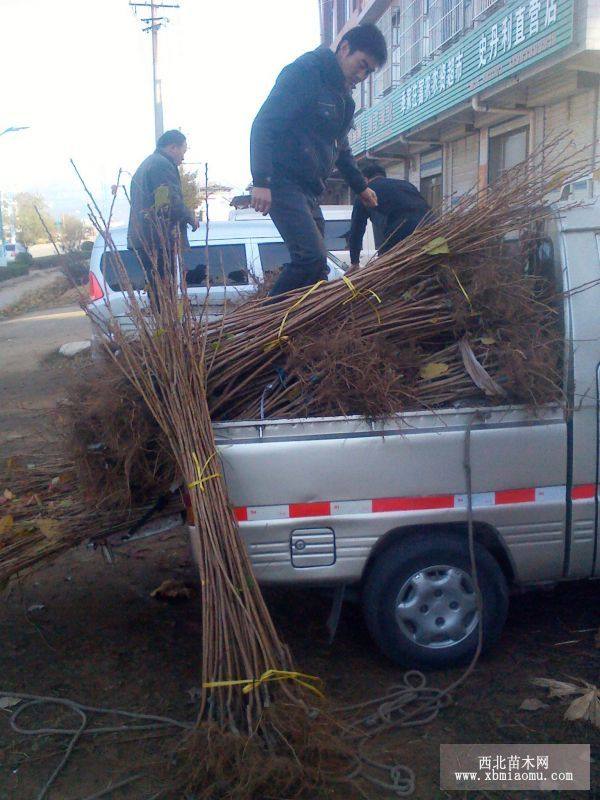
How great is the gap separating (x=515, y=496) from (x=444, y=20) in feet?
45.0

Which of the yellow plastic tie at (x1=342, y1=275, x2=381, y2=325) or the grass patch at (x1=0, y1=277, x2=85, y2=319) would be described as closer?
the yellow plastic tie at (x1=342, y1=275, x2=381, y2=325)

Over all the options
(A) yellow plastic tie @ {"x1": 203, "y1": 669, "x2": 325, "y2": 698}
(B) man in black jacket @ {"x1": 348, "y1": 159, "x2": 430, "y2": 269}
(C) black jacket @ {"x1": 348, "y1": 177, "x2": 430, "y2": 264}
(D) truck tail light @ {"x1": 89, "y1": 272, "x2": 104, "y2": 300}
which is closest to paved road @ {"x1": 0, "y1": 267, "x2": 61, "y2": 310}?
(D) truck tail light @ {"x1": 89, "y1": 272, "x2": 104, "y2": 300}

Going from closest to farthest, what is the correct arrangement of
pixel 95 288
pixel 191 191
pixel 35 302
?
pixel 95 288
pixel 191 191
pixel 35 302

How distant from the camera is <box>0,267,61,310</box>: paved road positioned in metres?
30.6

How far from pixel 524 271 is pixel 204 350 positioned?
162 cm

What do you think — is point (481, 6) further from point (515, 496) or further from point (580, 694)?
point (580, 694)

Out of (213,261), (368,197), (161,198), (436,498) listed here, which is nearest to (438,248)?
(436,498)

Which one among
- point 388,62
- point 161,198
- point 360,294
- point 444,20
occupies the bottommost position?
point 360,294

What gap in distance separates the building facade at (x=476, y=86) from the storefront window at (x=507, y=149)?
0.06ft

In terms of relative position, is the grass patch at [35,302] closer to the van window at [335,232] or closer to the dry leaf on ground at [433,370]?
the van window at [335,232]

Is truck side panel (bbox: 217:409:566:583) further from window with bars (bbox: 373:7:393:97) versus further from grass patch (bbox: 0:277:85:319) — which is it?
grass patch (bbox: 0:277:85:319)

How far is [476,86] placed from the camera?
12.3 metres

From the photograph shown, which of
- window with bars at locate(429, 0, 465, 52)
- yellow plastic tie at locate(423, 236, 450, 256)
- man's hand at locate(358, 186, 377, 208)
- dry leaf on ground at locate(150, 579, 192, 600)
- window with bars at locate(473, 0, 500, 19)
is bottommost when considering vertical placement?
dry leaf on ground at locate(150, 579, 192, 600)

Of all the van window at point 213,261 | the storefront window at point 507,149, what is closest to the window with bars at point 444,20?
the storefront window at point 507,149
